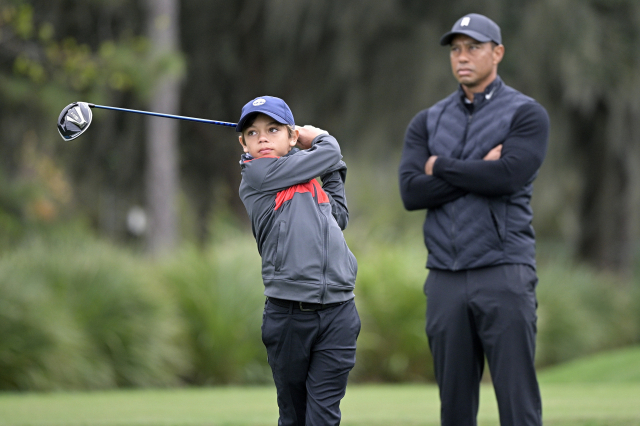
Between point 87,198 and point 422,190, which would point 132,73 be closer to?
point 422,190

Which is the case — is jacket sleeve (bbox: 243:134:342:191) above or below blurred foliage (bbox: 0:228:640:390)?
above

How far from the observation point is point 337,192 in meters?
3.55

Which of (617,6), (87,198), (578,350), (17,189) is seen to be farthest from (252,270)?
(87,198)

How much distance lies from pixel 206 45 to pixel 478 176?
1101 cm

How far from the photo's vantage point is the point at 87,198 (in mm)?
17797

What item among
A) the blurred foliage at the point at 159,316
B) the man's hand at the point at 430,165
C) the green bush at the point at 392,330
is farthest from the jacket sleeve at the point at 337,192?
the green bush at the point at 392,330

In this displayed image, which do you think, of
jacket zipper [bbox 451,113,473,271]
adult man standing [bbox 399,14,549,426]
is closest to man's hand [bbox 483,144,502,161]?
adult man standing [bbox 399,14,549,426]

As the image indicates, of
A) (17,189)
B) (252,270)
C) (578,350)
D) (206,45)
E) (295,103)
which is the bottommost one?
(578,350)

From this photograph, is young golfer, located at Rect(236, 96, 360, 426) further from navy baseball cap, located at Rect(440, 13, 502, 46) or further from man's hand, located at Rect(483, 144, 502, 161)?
navy baseball cap, located at Rect(440, 13, 502, 46)

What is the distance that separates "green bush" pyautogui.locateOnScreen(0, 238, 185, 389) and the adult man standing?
506 centimetres

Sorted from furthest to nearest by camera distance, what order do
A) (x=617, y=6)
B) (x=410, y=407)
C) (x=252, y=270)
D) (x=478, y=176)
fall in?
(x=617, y=6) → (x=252, y=270) → (x=410, y=407) → (x=478, y=176)

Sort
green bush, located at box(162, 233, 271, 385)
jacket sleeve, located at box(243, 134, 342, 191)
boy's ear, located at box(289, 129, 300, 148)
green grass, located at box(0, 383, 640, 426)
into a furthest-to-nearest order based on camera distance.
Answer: green bush, located at box(162, 233, 271, 385) → green grass, located at box(0, 383, 640, 426) → boy's ear, located at box(289, 129, 300, 148) → jacket sleeve, located at box(243, 134, 342, 191)

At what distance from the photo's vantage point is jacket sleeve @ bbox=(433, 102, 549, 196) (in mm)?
3986

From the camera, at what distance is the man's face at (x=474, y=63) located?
13.8 feet
